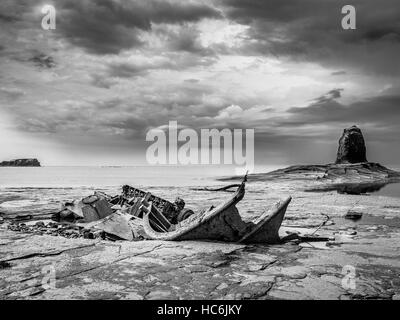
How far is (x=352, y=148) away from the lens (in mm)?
73250

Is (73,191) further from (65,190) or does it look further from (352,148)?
(352,148)

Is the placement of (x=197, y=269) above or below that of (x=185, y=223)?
below

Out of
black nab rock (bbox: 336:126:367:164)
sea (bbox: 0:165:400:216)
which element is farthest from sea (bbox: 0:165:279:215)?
black nab rock (bbox: 336:126:367:164)

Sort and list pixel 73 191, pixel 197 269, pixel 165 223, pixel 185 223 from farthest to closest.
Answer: pixel 73 191, pixel 165 223, pixel 185 223, pixel 197 269

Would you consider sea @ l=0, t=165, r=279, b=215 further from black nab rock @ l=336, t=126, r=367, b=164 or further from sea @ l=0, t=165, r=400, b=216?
black nab rock @ l=336, t=126, r=367, b=164

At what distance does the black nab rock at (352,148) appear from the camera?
240 ft

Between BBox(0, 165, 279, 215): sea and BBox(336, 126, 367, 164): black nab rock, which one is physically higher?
BBox(336, 126, 367, 164): black nab rock

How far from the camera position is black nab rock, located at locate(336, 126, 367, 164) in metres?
73.0

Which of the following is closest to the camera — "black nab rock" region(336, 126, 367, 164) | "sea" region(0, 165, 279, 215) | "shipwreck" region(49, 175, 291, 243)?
"shipwreck" region(49, 175, 291, 243)

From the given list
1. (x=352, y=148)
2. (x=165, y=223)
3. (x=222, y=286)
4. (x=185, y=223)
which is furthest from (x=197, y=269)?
(x=352, y=148)

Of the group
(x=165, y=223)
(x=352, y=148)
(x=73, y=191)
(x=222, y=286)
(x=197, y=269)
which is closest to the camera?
(x=222, y=286)

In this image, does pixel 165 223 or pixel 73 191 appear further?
pixel 73 191
